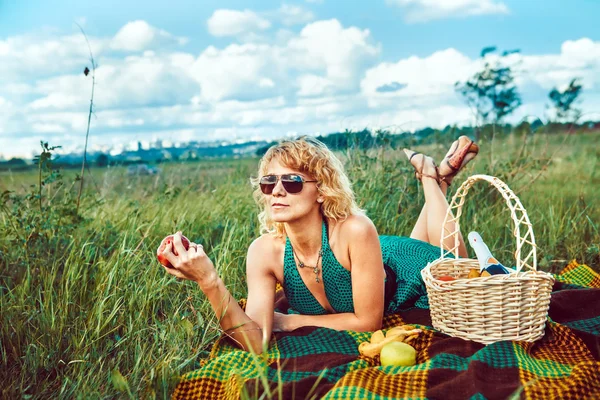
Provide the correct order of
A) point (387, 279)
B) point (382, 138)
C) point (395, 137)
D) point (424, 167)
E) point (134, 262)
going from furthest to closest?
point (395, 137), point (382, 138), point (424, 167), point (134, 262), point (387, 279)

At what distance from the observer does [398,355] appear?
273 centimetres

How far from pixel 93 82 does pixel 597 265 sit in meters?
4.10

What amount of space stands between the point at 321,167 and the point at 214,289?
0.87 m

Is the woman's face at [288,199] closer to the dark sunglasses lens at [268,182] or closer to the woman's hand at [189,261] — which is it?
the dark sunglasses lens at [268,182]

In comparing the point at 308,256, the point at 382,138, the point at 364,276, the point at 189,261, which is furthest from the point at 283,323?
the point at 382,138

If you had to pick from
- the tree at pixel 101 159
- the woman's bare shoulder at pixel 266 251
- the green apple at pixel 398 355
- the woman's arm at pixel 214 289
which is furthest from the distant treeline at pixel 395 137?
the tree at pixel 101 159

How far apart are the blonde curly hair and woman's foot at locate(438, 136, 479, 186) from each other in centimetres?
140

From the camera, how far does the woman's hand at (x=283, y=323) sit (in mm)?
3305

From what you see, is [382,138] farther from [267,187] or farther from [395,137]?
[267,187]

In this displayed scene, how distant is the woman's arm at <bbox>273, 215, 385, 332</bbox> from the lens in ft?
10.2

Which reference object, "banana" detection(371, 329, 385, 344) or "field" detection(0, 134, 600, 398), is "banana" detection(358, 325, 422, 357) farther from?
"field" detection(0, 134, 600, 398)

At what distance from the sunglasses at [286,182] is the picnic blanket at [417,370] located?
30.2 inches

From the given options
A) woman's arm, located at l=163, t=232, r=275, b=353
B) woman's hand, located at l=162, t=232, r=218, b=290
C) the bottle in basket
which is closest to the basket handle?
the bottle in basket

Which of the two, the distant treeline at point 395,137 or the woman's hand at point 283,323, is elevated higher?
the distant treeline at point 395,137
